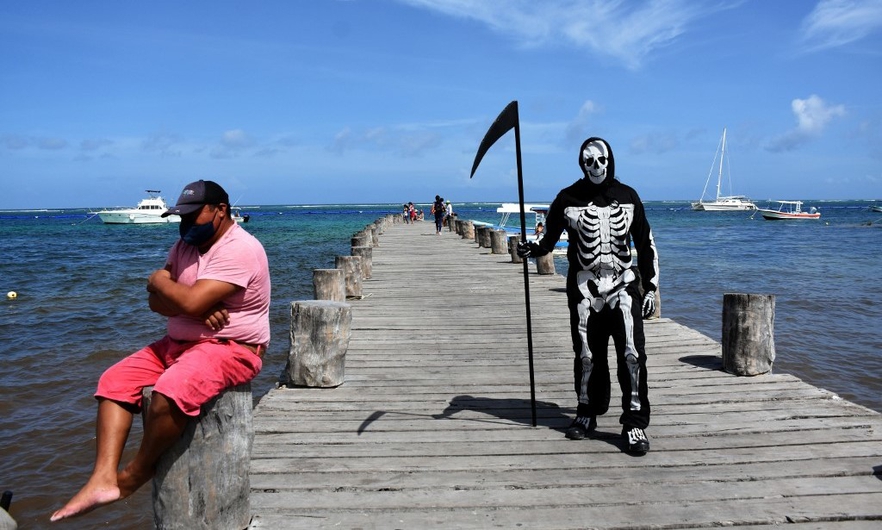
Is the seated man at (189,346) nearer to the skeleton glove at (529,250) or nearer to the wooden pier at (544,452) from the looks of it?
the wooden pier at (544,452)

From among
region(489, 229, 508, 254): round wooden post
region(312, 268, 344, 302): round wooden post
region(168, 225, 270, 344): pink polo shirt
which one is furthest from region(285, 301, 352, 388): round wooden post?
region(489, 229, 508, 254): round wooden post

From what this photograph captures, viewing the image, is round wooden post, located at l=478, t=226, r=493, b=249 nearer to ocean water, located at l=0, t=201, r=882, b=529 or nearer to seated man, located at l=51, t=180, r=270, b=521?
ocean water, located at l=0, t=201, r=882, b=529

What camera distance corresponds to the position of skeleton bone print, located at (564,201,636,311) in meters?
4.31

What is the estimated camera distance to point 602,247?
4352mm

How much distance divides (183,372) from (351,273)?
767 cm

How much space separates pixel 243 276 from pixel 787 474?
10.6ft

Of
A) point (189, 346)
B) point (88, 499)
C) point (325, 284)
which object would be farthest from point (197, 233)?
point (325, 284)

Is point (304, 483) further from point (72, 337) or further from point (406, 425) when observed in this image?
point (72, 337)

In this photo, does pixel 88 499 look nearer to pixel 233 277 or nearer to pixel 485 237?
pixel 233 277

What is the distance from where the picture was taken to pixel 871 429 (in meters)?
4.63

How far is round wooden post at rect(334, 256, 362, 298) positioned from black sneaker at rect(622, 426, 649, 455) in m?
6.57

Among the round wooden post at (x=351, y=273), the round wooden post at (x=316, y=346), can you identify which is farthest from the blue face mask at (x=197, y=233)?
the round wooden post at (x=351, y=273)

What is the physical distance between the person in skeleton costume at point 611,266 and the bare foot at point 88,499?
2.71 m

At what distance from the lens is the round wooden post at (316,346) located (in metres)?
5.80
